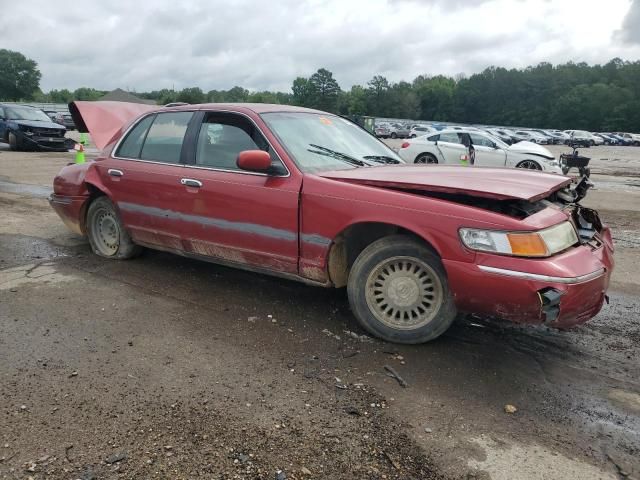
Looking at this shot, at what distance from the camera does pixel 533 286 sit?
3090mm

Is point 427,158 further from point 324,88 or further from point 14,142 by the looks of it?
point 324,88

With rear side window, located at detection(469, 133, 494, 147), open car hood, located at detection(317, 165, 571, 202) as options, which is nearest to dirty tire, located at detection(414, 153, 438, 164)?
rear side window, located at detection(469, 133, 494, 147)

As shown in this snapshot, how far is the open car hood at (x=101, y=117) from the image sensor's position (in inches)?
229

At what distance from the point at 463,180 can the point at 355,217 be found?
2.52 ft

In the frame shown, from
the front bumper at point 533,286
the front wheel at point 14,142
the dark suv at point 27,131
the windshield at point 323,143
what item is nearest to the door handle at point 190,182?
the windshield at point 323,143

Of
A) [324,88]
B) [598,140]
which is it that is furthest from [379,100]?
[598,140]

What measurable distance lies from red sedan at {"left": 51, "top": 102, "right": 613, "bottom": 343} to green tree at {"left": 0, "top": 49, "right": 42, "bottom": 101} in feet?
393

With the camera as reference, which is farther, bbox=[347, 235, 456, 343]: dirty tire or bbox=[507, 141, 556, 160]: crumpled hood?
bbox=[507, 141, 556, 160]: crumpled hood

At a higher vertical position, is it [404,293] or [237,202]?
[237,202]

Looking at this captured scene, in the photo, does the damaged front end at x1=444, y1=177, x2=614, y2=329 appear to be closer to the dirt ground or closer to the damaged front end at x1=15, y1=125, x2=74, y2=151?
the dirt ground

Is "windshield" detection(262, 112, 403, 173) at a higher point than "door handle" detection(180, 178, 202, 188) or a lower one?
higher

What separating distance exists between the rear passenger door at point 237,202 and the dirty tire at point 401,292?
23.0 inches

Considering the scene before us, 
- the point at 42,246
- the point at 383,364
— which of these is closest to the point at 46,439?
the point at 383,364

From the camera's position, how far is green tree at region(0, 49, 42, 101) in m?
105
